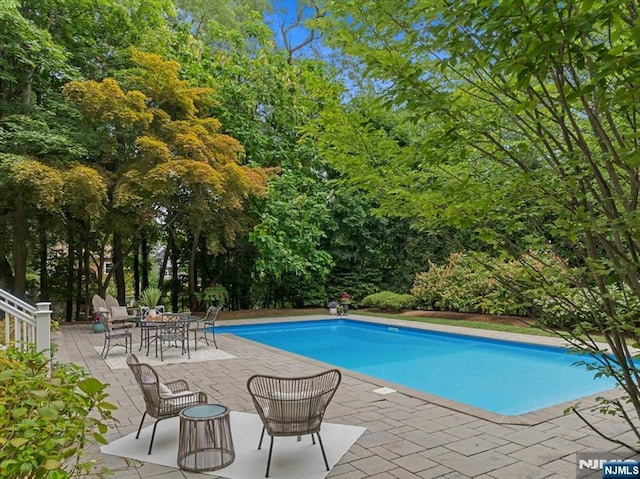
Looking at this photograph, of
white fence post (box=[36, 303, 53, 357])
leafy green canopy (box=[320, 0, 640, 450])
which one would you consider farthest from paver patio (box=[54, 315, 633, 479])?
leafy green canopy (box=[320, 0, 640, 450])

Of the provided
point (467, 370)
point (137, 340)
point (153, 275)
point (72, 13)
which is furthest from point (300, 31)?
point (467, 370)

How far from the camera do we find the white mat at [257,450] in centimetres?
326

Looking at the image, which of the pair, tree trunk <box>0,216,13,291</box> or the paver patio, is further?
tree trunk <box>0,216,13,291</box>

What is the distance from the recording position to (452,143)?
1824 millimetres

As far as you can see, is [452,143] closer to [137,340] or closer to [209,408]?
[209,408]

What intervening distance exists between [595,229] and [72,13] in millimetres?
14103

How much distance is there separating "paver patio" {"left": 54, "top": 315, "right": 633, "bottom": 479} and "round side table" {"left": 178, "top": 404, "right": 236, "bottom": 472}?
0.40 ft

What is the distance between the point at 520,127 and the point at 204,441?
3141 millimetres

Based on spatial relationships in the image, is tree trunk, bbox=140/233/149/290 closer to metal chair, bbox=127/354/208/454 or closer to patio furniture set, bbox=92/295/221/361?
patio furniture set, bbox=92/295/221/361

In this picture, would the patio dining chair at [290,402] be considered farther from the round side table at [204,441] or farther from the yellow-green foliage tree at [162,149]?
the yellow-green foliage tree at [162,149]

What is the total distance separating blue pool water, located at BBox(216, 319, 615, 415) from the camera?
22.0 feet
